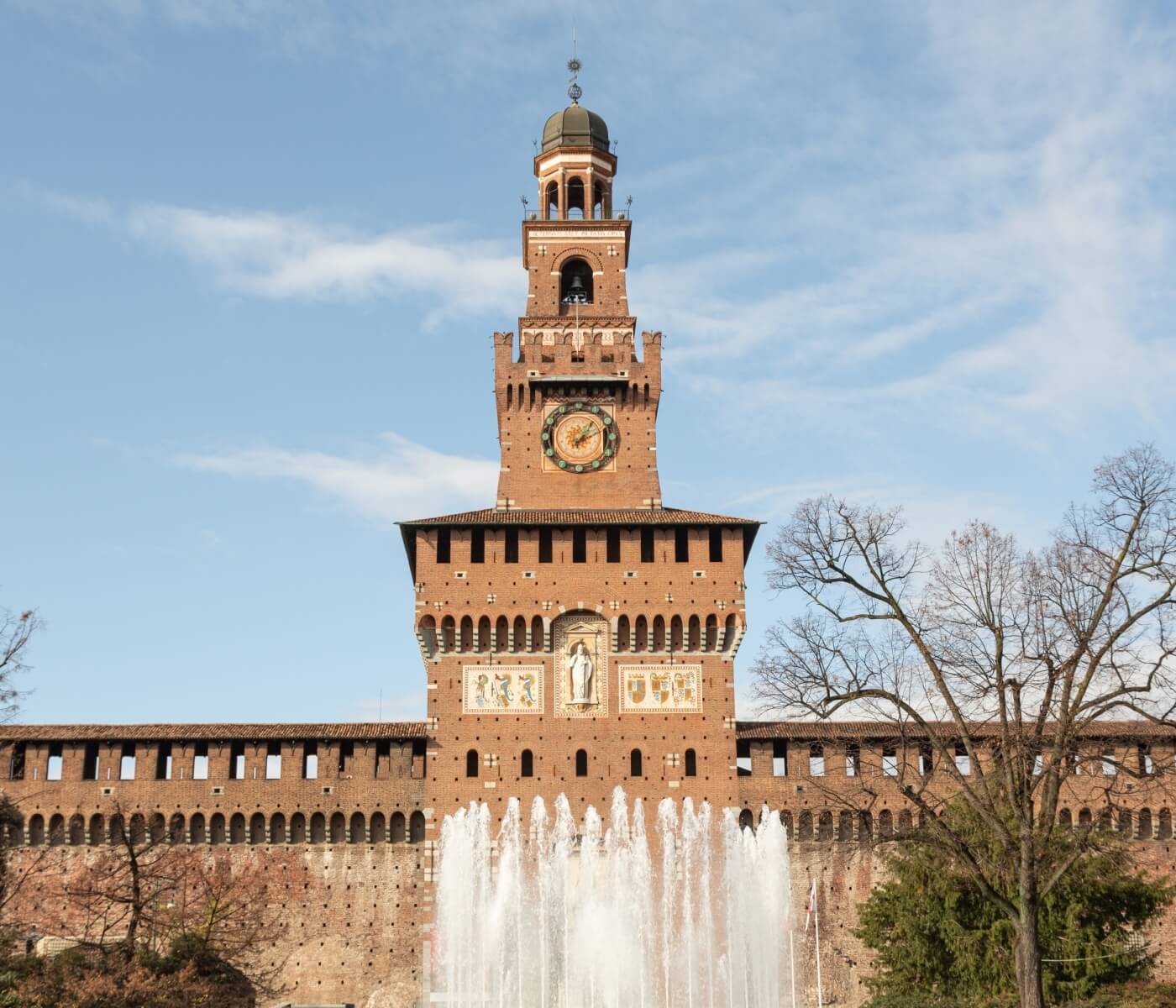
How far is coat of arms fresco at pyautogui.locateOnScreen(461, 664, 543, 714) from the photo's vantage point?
40219mm

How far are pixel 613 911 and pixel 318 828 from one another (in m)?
8.60

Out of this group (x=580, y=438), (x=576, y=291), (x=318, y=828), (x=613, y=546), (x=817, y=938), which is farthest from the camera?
(x=576, y=291)

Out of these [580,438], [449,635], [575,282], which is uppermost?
[575,282]

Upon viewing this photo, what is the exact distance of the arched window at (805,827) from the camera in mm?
40781

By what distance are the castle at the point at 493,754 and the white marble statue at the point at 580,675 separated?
59 millimetres

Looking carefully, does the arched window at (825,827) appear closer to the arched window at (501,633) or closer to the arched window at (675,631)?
the arched window at (675,631)

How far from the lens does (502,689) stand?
40.4 m

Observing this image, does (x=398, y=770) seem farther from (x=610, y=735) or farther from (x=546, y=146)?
(x=546, y=146)

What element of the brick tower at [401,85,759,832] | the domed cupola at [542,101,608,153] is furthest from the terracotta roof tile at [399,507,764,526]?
the domed cupola at [542,101,608,153]

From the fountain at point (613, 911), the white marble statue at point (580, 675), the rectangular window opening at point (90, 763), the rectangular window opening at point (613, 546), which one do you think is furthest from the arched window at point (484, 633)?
the rectangular window opening at point (90, 763)

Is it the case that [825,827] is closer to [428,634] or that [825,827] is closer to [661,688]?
[661,688]

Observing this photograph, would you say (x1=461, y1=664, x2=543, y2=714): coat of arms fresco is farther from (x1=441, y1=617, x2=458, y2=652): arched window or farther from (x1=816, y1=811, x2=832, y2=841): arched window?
(x1=816, y1=811, x2=832, y2=841): arched window

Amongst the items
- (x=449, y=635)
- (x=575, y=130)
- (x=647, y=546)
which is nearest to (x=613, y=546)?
(x=647, y=546)

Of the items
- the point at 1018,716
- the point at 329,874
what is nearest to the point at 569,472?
the point at 329,874
